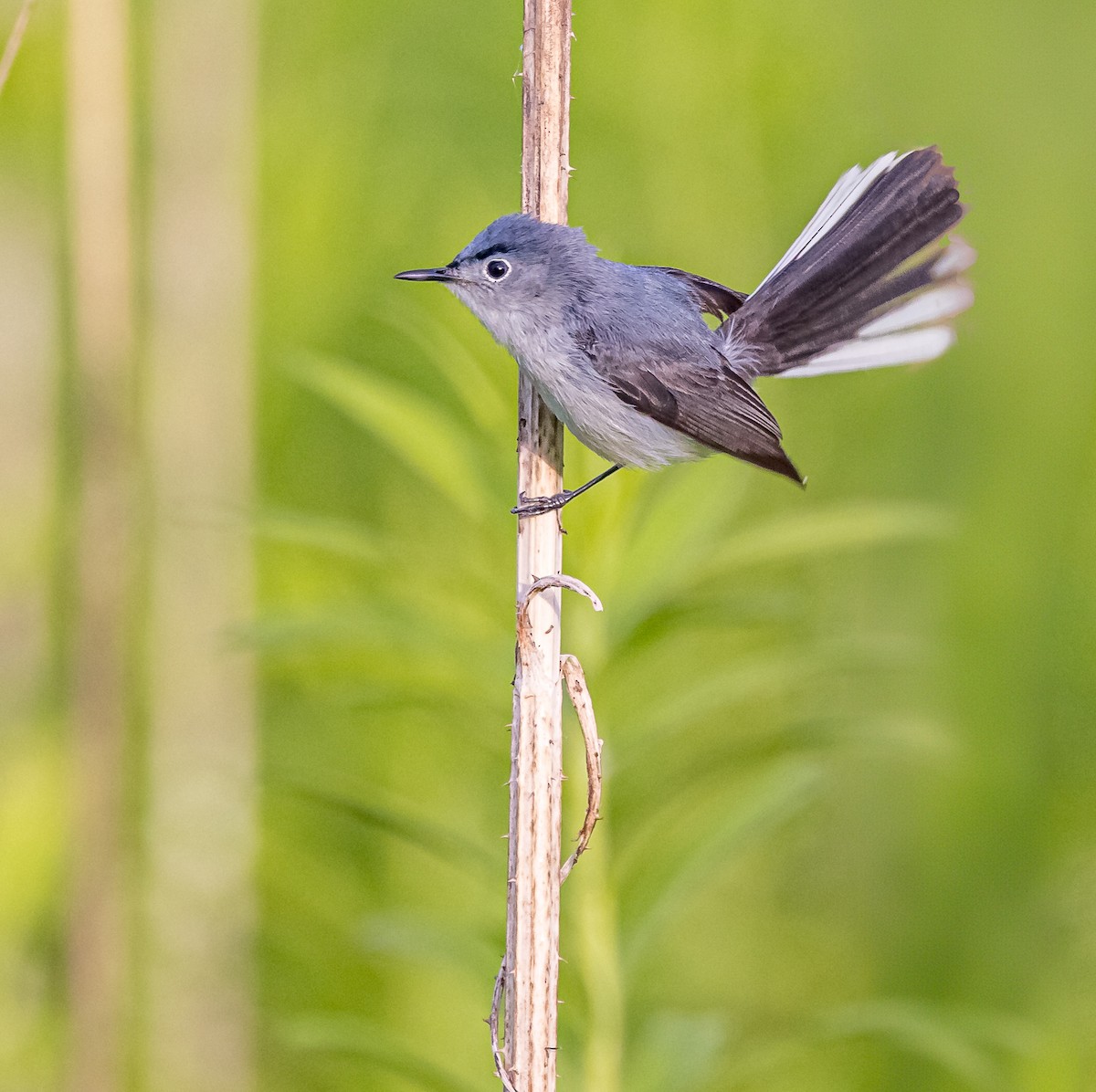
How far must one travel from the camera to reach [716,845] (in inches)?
70.6

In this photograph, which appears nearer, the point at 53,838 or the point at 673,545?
the point at 673,545

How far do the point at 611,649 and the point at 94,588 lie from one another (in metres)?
1.31

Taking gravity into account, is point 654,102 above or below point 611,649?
above

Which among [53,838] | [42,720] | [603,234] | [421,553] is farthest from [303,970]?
[603,234]

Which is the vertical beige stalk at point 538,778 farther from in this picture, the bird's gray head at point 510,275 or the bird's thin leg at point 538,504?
the bird's gray head at point 510,275

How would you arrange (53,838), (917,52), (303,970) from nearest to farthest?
(53,838) → (303,970) → (917,52)

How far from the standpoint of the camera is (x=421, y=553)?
1917 millimetres

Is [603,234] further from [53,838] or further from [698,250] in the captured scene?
[53,838]

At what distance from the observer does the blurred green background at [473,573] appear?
79.7 inches

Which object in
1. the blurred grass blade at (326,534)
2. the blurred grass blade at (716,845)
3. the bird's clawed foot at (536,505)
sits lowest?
the blurred grass blade at (716,845)

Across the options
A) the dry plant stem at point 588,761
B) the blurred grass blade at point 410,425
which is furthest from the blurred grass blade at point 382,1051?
the blurred grass blade at point 410,425

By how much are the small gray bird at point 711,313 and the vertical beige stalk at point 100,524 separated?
1098mm

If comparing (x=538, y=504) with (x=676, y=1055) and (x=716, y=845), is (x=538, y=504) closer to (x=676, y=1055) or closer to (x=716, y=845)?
(x=716, y=845)

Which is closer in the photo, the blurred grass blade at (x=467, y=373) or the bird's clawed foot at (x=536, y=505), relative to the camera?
the bird's clawed foot at (x=536, y=505)
